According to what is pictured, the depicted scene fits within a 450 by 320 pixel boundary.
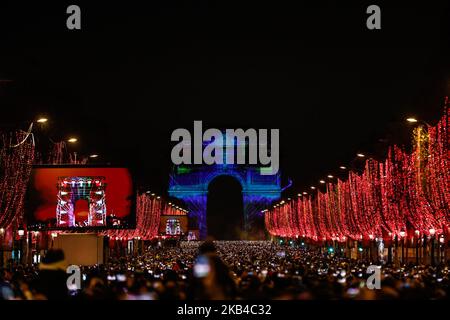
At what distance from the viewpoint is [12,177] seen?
48.1 meters

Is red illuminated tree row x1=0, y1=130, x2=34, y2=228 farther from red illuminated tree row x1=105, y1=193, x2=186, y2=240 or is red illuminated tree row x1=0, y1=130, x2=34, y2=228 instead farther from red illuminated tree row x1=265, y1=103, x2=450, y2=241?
red illuminated tree row x1=105, y1=193, x2=186, y2=240

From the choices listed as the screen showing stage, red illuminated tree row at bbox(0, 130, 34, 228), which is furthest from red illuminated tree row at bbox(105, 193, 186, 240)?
the screen showing stage

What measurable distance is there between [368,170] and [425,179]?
1988 centimetres

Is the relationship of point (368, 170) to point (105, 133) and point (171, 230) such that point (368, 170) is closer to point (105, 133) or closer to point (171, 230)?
point (105, 133)

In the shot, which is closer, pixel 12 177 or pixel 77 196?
pixel 77 196

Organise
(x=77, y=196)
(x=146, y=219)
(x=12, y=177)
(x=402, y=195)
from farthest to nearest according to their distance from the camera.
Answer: (x=146, y=219)
(x=402, y=195)
(x=12, y=177)
(x=77, y=196)

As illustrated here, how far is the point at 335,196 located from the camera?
96188 millimetres

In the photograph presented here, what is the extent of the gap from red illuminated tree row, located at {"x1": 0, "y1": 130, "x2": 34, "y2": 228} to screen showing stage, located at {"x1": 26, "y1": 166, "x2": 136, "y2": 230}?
7.28 meters

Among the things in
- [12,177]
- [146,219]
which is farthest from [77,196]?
[146,219]

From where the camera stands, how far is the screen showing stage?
130ft

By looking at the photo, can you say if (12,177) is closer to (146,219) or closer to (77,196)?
(77,196)

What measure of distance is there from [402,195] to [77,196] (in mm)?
24348
